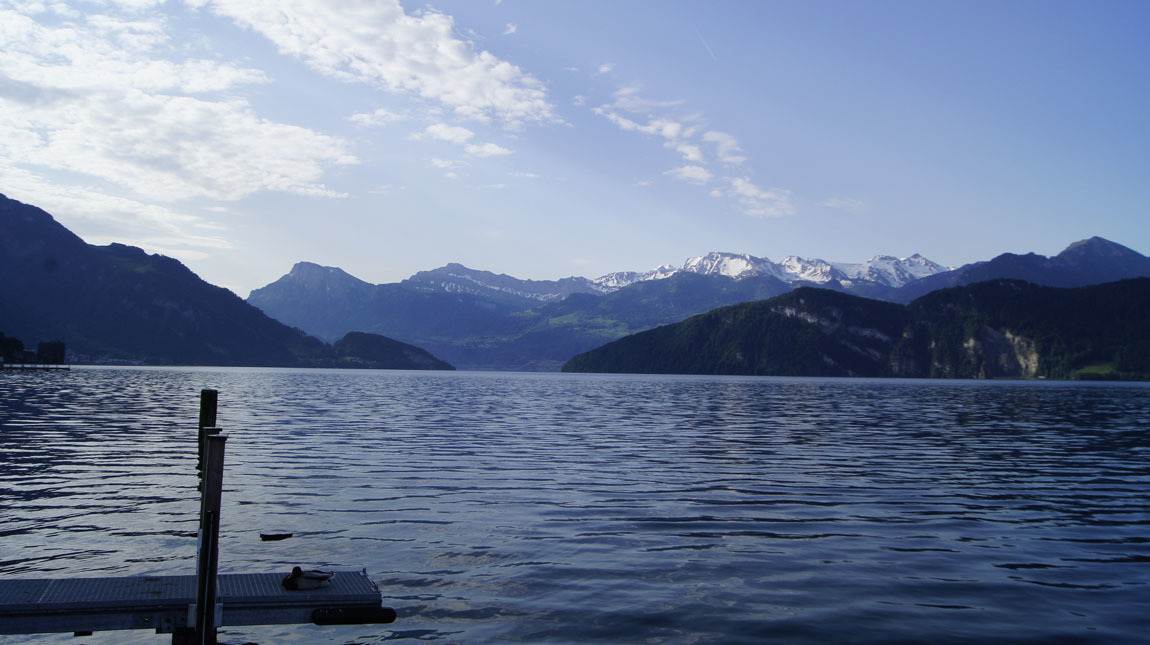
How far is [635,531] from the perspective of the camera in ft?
80.4

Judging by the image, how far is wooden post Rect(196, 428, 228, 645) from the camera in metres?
13.1

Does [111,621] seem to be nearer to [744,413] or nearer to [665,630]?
[665,630]

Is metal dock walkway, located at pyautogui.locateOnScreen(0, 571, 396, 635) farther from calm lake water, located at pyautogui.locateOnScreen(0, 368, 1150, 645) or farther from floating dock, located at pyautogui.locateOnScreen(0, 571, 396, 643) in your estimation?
calm lake water, located at pyautogui.locateOnScreen(0, 368, 1150, 645)

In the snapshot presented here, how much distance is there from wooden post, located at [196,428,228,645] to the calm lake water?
6.52ft

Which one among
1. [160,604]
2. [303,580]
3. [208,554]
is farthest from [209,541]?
[303,580]

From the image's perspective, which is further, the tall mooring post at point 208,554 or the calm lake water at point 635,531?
the calm lake water at point 635,531

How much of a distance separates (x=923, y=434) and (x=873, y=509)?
3794cm

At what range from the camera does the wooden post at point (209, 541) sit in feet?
42.9

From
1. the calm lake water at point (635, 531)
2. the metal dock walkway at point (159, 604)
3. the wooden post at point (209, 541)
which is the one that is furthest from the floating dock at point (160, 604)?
the calm lake water at point (635, 531)

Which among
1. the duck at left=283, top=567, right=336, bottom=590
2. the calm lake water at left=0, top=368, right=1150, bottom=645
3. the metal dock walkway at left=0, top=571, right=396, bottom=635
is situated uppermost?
the duck at left=283, top=567, right=336, bottom=590

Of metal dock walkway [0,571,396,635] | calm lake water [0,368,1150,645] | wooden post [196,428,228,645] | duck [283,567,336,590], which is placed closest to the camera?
wooden post [196,428,228,645]

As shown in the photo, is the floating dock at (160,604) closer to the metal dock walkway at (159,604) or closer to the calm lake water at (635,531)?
the metal dock walkway at (159,604)

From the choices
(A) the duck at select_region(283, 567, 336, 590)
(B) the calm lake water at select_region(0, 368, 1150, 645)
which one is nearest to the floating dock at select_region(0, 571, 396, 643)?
(A) the duck at select_region(283, 567, 336, 590)

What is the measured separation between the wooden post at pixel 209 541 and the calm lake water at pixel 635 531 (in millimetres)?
1988
